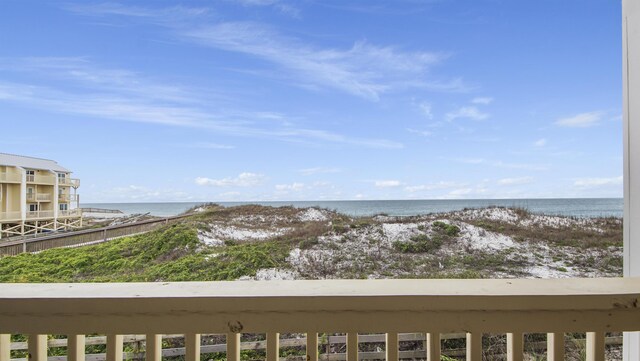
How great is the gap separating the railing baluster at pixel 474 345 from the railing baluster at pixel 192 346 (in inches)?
21.1

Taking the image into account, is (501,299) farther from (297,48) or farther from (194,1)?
(194,1)

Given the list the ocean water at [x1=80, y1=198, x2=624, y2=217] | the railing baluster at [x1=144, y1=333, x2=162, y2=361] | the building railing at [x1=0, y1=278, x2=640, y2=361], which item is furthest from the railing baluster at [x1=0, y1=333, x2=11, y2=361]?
the ocean water at [x1=80, y1=198, x2=624, y2=217]

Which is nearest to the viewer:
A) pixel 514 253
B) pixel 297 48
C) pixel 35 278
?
pixel 35 278

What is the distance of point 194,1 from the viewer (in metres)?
1.15

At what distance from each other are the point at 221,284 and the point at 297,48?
2.88ft

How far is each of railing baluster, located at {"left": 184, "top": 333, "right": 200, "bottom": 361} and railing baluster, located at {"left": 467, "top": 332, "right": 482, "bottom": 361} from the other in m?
0.54

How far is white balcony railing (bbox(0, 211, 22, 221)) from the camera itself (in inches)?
42.3

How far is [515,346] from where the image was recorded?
2.24 feet

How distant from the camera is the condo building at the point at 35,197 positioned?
1.08 metres

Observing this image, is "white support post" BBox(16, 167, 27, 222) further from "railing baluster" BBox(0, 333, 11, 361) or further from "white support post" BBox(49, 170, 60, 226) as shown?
"railing baluster" BBox(0, 333, 11, 361)

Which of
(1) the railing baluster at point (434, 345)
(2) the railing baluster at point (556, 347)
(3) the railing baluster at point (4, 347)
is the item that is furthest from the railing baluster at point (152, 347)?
(2) the railing baluster at point (556, 347)

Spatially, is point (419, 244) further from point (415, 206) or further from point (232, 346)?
point (232, 346)

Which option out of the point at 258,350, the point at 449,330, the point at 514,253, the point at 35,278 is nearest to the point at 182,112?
the point at 35,278

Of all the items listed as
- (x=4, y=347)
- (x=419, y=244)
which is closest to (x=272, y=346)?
(x=4, y=347)
